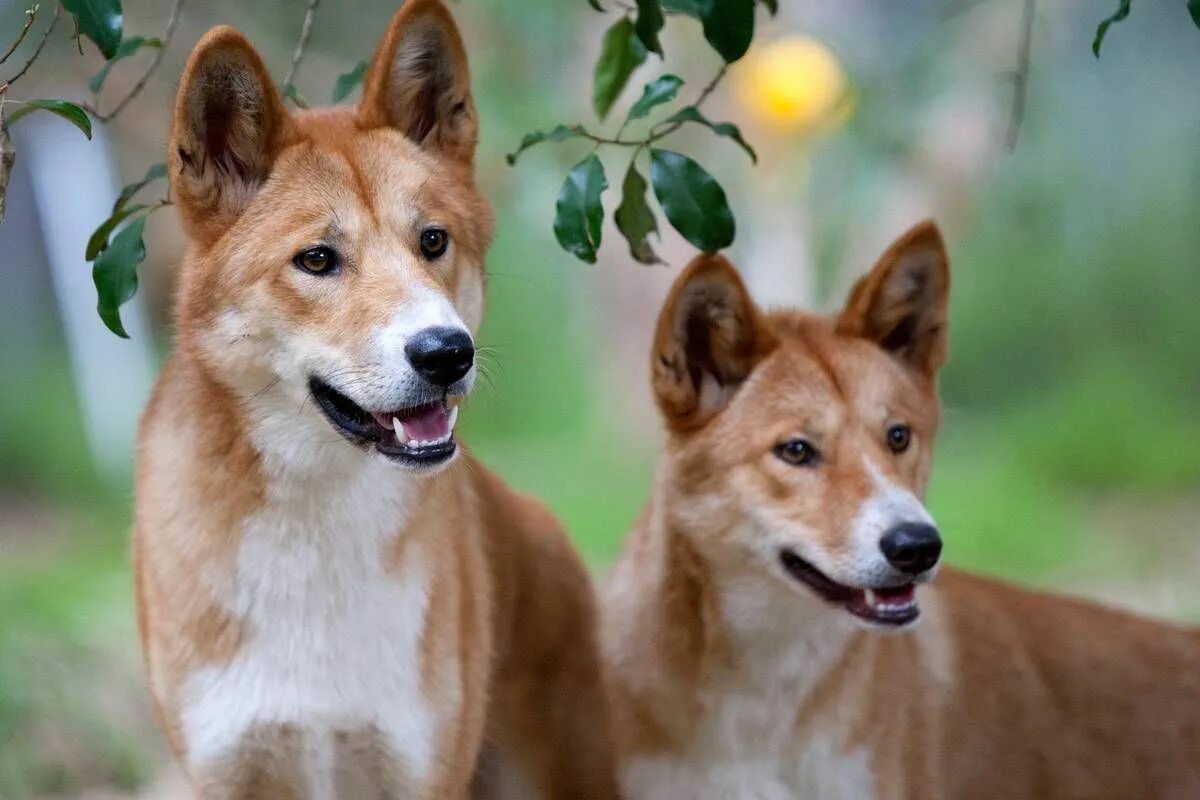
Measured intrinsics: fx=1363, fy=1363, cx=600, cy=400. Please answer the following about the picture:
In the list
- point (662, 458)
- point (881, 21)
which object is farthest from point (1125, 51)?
point (662, 458)

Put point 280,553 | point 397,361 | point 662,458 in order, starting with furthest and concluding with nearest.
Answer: point 662,458 → point 280,553 → point 397,361

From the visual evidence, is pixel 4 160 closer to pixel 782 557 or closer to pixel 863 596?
pixel 782 557

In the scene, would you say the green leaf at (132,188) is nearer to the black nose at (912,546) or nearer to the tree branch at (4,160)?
the tree branch at (4,160)

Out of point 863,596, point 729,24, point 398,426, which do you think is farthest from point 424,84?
point 863,596

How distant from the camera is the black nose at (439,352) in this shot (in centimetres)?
187

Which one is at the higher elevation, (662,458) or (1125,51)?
(1125,51)

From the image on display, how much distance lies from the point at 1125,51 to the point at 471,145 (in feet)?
9.77

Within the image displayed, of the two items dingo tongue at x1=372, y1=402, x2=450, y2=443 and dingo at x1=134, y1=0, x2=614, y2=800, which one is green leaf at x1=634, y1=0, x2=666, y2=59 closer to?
dingo at x1=134, y1=0, x2=614, y2=800

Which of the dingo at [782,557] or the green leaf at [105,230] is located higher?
the green leaf at [105,230]

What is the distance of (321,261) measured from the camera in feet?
6.63

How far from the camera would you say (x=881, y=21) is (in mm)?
4410

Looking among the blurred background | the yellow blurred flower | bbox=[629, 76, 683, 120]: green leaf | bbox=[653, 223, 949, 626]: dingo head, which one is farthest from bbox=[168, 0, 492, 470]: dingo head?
the yellow blurred flower

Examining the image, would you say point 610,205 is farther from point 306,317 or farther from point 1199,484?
point 306,317

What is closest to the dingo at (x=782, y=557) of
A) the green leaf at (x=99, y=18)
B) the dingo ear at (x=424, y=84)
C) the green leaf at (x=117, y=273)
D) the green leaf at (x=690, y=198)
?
the green leaf at (x=690, y=198)
